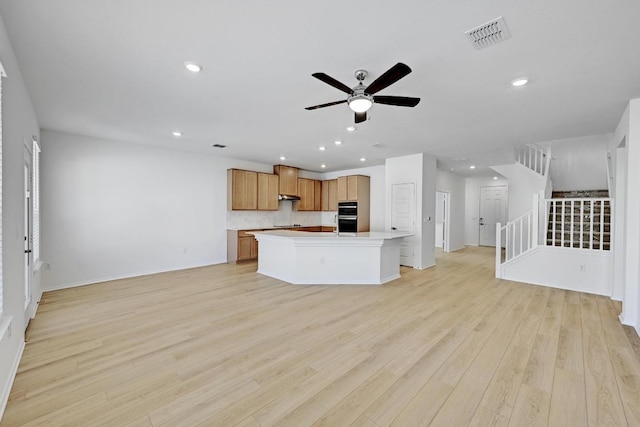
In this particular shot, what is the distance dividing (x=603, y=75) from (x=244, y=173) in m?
6.33

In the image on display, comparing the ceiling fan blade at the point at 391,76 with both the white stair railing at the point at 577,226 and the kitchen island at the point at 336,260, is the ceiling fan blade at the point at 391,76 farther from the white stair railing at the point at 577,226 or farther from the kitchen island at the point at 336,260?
the white stair railing at the point at 577,226

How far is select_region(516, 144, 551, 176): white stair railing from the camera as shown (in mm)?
6688

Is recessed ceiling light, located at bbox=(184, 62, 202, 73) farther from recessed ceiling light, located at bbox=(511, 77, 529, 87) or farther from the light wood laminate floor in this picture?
recessed ceiling light, located at bbox=(511, 77, 529, 87)

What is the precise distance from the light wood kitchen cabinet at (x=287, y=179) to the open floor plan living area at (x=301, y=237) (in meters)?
1.44

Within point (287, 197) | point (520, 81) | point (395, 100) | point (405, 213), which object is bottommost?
point (405, 213)

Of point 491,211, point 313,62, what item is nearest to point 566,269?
point 313,62

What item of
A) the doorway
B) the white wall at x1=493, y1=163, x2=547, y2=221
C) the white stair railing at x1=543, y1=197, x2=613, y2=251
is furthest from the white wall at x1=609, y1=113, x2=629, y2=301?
the doorway

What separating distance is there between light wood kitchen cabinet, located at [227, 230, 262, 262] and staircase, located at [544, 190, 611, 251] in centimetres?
629

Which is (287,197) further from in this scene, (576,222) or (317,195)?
(576,222)

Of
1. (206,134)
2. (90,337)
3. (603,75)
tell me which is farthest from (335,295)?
(603,75)

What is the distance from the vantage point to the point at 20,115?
8.84ft

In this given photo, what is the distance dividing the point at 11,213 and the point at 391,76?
128 inches

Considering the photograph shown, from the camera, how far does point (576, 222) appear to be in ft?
18.4

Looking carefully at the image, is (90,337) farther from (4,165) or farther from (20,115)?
(20,115)
